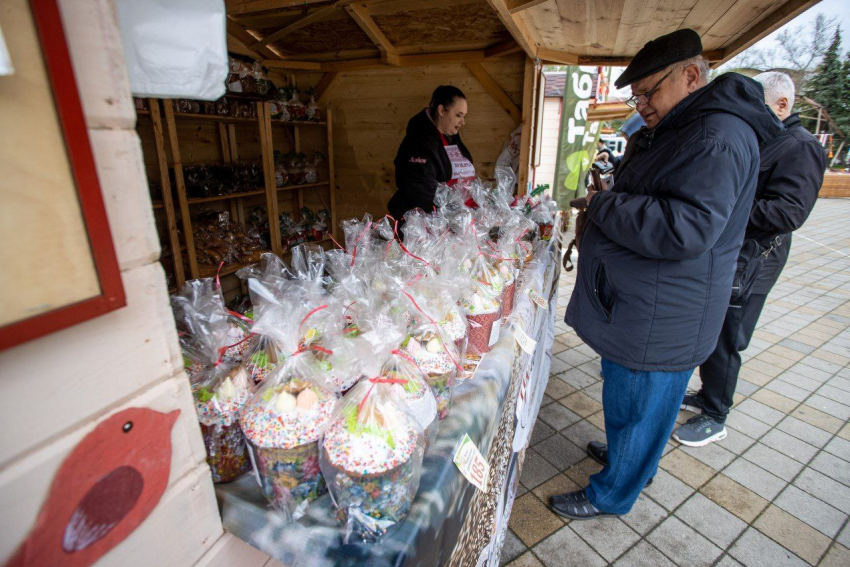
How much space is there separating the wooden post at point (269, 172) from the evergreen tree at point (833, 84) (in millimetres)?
24573

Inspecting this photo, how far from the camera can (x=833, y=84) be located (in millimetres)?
18656

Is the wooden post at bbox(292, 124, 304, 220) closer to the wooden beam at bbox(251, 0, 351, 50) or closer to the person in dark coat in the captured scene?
the wooden beam at bbox(251, 0, 351, 50)

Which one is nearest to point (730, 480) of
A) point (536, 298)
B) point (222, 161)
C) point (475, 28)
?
point (536, 298)

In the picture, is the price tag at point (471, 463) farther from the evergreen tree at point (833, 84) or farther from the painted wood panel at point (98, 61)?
the evergreen tree at point (833, 84)

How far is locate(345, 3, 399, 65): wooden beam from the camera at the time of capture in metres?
2.78

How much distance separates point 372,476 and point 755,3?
273 cm

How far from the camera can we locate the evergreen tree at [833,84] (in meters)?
18.2

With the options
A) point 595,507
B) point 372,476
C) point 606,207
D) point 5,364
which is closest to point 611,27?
point 606,207

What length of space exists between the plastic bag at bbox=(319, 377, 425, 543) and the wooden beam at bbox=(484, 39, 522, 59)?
3.18m

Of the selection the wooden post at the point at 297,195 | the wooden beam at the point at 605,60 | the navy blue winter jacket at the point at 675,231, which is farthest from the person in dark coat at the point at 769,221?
the wooden post at the point at 297,195

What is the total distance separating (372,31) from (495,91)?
1.07 m

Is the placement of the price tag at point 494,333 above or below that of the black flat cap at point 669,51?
below

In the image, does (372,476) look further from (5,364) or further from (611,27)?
(611,27)

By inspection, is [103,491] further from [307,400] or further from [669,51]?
[669,51]
